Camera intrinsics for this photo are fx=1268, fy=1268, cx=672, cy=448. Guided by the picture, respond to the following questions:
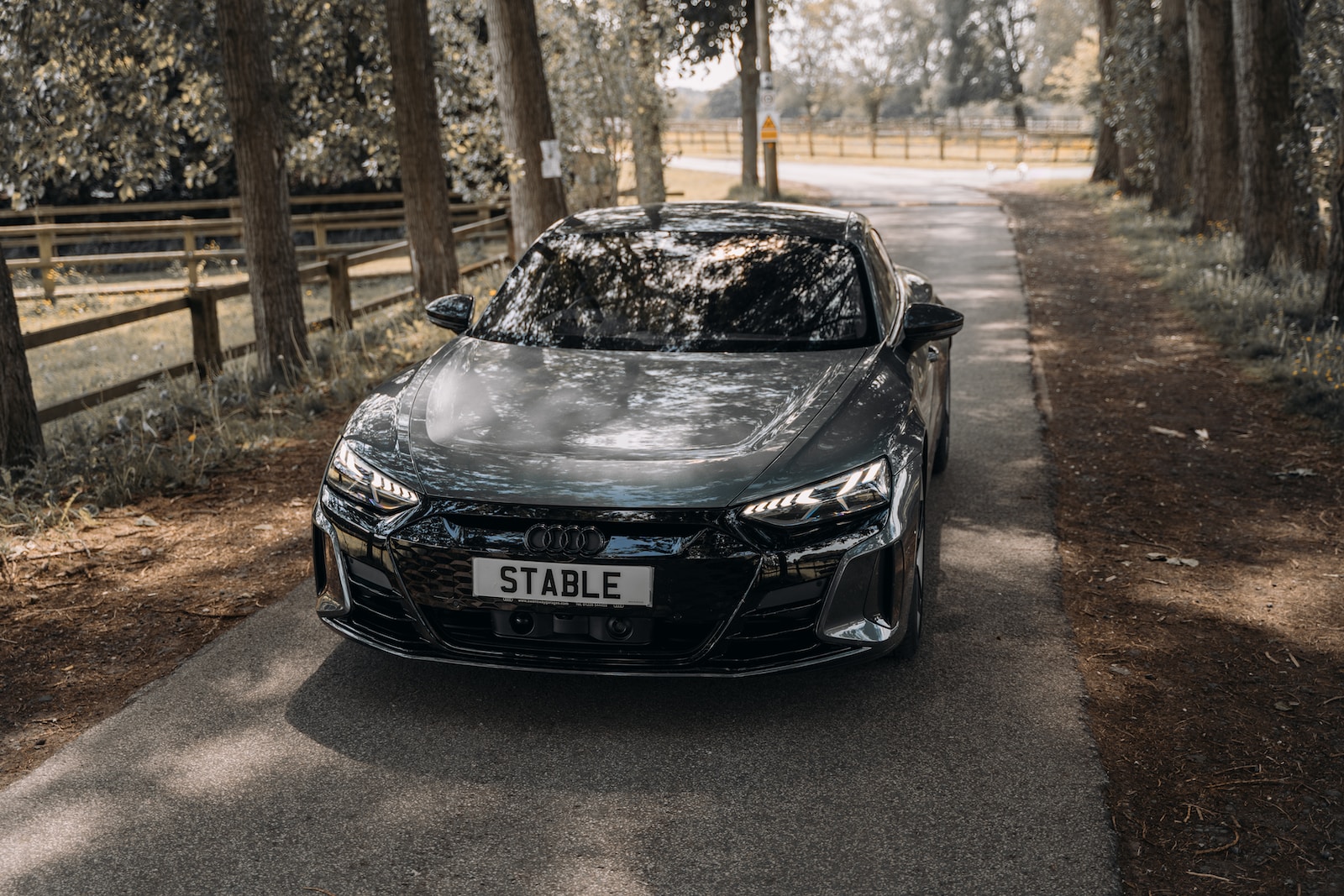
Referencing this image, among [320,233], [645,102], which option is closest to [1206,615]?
[645,102]

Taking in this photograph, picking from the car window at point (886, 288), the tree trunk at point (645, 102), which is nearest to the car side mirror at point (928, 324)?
the car window at point (886, 288)

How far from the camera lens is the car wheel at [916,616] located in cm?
410

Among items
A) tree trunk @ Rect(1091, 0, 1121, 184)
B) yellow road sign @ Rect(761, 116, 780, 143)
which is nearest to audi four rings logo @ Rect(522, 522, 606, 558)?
yellow road sign @ Rect(761, 116, 780, 143)

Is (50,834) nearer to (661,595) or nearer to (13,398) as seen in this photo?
(661,595)

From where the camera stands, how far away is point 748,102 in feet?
105

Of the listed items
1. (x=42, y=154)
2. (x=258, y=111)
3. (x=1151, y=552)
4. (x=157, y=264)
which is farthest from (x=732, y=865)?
(x=157, y=264)

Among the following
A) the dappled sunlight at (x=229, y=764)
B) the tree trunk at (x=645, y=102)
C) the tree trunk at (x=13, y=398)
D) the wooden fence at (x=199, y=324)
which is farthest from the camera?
the tree trunk at (x=645, y=102)

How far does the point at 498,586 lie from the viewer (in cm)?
367

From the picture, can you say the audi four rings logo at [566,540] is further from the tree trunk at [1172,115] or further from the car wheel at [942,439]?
the tree trunk at [1172,115]

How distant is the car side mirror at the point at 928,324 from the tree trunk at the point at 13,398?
14.8 ft

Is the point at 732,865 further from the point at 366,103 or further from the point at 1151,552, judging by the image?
the point at 366,103

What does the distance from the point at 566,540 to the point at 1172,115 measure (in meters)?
21.2

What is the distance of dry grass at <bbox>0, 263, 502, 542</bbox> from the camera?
6445 millimetres

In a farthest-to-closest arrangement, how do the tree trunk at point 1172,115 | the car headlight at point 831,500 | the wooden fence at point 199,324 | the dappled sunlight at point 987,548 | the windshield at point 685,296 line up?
the tree trunk at point 1172,115
the wooden fence at point 199,324
the dappled sunlight at point 987,548
the windshield at point 685,296
the car headlight at point 831,500
